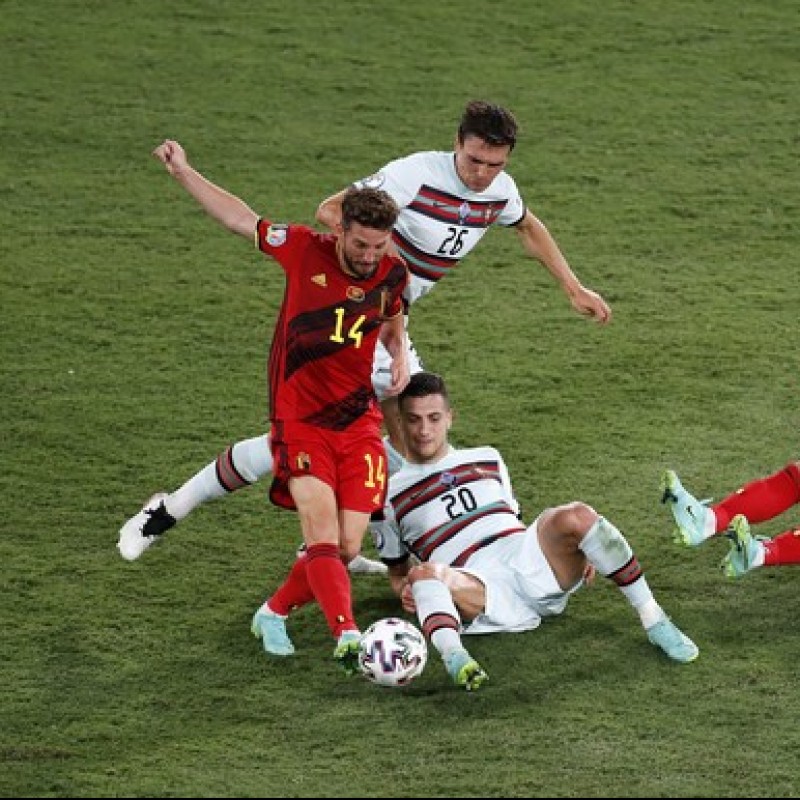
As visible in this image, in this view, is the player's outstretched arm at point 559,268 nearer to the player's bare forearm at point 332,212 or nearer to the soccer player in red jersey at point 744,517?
the soccer player in red jersey at point 744,517

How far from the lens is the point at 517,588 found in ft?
20.0

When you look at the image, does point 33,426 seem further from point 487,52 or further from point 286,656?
point 487,52

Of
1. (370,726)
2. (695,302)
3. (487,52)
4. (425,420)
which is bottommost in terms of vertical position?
(370,726)

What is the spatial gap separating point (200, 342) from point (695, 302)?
2170mm

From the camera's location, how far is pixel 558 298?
339 inches

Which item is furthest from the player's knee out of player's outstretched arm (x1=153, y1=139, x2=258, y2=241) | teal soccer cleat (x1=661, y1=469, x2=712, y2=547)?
player's outstretched arm (x1=153, y1=139, x2=258, y2=241)

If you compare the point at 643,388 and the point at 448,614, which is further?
the point at 643,388

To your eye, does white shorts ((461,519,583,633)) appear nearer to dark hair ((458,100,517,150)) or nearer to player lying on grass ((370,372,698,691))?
player lying on grass ((370,372,698,691))

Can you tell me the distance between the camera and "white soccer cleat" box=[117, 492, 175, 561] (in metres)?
6.39

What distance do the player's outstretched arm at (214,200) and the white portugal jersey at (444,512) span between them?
3.31ft

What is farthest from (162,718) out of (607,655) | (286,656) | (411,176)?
(411,176)

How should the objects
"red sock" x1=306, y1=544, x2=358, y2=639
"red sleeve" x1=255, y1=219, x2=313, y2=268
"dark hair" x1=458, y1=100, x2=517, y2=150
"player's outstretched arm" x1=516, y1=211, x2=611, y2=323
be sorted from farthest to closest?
"player's outstretched arm" x1=516, y1=211, x2=611, y2=323 < "dark hair" x1=458, y1=100, x2=517, y2=150 < "red sleeve" x1=255, y1=219, x2=313, y2=268 < "red sock" x1=306, y1=544, x2=358, y2=639

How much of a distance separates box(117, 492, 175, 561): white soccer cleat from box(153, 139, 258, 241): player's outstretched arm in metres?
0.99

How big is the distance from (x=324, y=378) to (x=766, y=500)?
158cm
